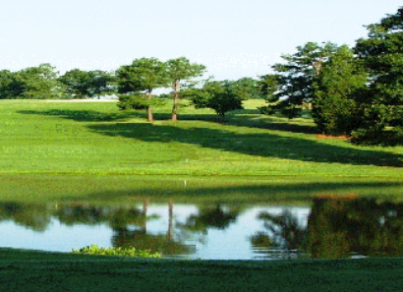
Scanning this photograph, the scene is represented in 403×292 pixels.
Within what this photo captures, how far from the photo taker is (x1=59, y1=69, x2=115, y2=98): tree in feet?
582

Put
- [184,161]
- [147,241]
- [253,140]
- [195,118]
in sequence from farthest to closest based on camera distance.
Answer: [195,118], [253,140], [184,161], [147,241]

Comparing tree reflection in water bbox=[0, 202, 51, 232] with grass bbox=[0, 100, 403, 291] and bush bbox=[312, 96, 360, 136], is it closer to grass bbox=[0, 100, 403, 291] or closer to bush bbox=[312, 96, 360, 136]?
grass bbox=[0, 100, 403, 291]

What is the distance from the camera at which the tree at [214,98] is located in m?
86.6

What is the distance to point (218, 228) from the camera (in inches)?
898

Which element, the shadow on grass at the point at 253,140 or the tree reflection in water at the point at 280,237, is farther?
the shadow on grass at the point at 253,140

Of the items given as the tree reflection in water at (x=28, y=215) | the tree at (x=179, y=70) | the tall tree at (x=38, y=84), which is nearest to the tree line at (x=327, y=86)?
the tree at (x=179, y=70)

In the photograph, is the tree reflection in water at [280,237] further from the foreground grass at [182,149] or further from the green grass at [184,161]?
the foreground grass at [182,149]

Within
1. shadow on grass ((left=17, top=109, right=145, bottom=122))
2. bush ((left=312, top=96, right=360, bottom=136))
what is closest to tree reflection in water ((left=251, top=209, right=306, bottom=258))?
bush ((left=312, top=96, right=360, bottom=136))

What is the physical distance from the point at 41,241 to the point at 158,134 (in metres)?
50.6

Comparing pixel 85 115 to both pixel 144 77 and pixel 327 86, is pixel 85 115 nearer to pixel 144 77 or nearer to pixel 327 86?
pixel 144 77

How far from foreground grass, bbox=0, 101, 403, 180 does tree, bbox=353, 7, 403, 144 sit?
2193 mm

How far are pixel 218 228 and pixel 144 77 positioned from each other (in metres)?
64.7

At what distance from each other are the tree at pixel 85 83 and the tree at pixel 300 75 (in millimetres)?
93120

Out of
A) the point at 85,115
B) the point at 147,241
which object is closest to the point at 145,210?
the point at 147,241
